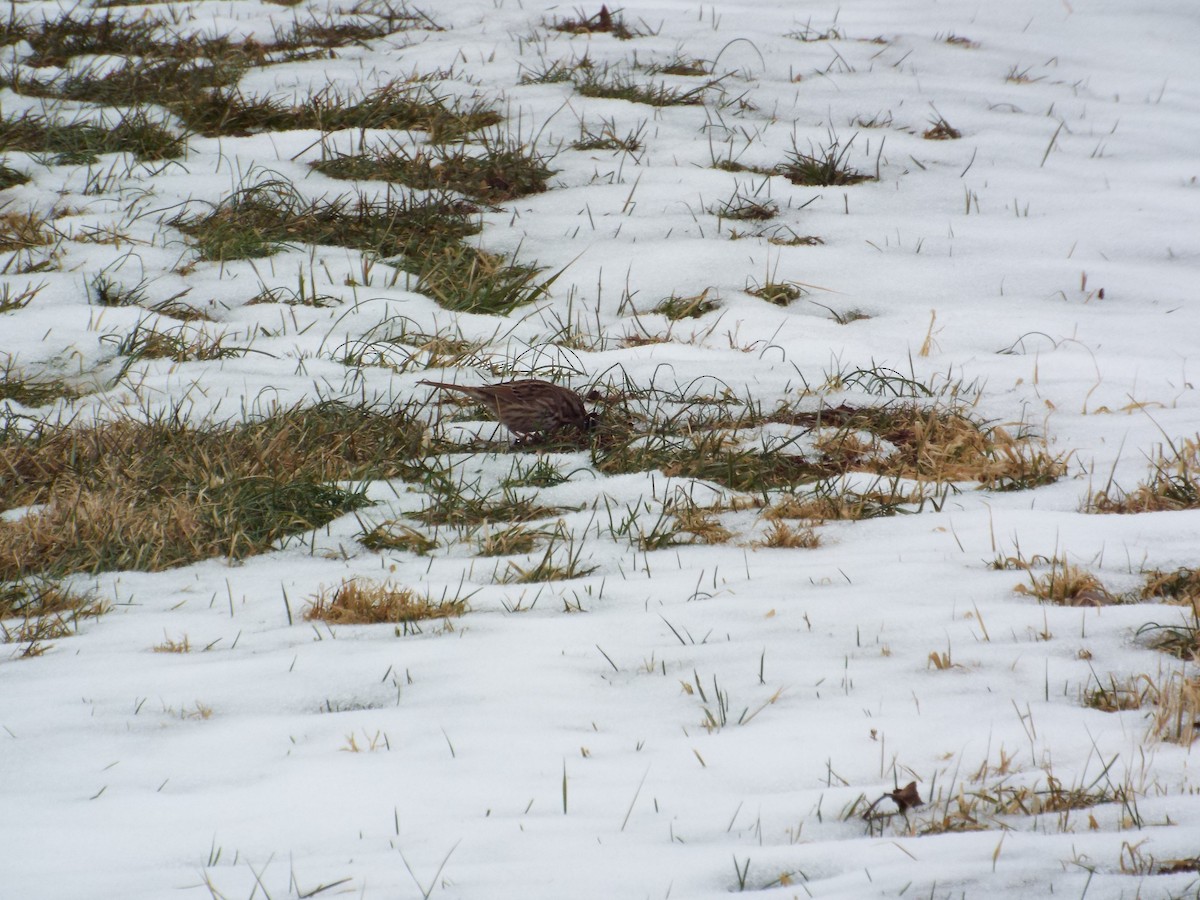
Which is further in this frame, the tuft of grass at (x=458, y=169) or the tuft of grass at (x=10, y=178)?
the tuft of grass at (x=458, y=169)

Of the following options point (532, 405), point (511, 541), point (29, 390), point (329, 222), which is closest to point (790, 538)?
point (511, 541)

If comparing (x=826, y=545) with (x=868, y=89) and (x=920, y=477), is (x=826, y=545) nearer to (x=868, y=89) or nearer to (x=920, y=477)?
(x=920, y=477)

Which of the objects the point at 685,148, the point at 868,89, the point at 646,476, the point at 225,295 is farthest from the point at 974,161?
the point at 225,295

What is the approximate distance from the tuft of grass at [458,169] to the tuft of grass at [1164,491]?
11.8ft

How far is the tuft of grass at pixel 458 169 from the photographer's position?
591cm

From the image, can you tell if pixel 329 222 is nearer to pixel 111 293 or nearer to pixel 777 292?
pixel 111 293

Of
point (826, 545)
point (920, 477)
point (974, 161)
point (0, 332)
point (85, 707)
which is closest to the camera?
point (85, 707)

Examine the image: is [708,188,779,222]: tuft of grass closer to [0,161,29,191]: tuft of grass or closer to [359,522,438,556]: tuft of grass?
[359,522,438,556]: tuft of grass

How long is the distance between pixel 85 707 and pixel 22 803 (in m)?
0.37

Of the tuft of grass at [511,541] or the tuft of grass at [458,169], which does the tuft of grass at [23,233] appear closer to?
the tuft of grass at [458,169]

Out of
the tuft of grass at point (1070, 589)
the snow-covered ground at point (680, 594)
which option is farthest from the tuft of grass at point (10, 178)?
the tuft of grass at point (1070, 589)

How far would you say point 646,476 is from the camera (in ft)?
12.4

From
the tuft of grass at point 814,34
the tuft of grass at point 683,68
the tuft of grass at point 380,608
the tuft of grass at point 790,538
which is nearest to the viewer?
the tuft of grass at point 380,608

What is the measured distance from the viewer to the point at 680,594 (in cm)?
301
